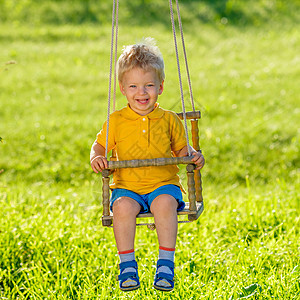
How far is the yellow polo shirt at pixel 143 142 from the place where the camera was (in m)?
3.46

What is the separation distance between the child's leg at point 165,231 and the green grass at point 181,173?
718 millimetres

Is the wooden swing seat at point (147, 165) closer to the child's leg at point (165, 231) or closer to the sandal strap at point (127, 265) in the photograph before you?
the child's leg at point (165, 231)

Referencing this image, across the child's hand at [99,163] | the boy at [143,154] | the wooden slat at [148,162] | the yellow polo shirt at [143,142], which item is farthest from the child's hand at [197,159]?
the child's hand at [99,163]

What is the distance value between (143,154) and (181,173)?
148 inches

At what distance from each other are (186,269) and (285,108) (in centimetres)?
547

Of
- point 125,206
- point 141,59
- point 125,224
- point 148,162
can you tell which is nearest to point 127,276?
point 125,224

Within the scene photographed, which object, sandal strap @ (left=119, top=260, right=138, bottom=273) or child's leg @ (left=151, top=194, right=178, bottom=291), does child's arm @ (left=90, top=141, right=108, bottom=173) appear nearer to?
child's leg @ (left=151, top=194, right=178, bottom=291)

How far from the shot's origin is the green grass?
13.5ft

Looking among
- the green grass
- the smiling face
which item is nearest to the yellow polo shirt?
the smiling face

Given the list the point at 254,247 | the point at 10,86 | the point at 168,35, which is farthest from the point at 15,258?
the point at 168,35

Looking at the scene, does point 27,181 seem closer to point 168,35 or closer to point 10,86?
point 10,86

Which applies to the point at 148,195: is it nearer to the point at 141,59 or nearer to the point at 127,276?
the point at 127,276

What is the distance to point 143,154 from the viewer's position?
3.51m

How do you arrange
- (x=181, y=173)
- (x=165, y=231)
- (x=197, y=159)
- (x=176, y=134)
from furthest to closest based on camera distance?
(x=181, y=173) < (x=176, y=134) < (x=197, y=159) < (x=165, y=231)
